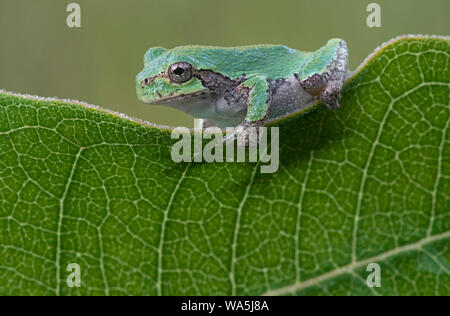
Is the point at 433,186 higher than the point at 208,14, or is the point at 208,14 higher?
the point at 208,14

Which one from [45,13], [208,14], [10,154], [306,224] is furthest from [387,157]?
[45,13]

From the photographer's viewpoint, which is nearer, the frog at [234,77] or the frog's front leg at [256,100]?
the frog's front leg at [256,100]

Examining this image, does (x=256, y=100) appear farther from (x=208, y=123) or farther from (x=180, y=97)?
(x=208, y=123)

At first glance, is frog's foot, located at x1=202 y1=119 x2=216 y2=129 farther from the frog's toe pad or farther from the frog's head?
the frog's toe pad

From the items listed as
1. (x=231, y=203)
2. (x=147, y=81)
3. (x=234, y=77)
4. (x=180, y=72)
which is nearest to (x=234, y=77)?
(x=234, y=77)

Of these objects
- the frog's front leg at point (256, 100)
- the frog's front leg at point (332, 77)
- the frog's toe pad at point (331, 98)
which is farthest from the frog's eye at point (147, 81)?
the frog's toe pad at point (331, 98)

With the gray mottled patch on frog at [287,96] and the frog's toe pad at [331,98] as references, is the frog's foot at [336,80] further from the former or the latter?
the gray mottled patch on frog at [287,96]

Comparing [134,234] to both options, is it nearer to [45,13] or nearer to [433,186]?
[433,186]
